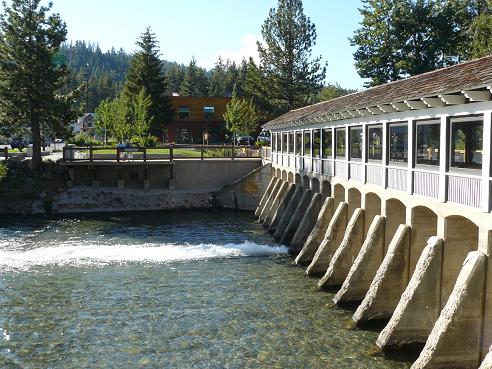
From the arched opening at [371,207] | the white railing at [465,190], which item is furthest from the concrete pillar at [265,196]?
the white railing at [465,190]

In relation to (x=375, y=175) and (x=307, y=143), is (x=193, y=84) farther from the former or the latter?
(x=375, y=175)

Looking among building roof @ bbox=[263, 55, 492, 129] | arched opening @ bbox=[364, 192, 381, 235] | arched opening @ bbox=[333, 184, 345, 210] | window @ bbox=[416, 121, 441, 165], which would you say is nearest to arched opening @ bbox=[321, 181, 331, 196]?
arched opening @ bbox=[333, 184, 345, 210]

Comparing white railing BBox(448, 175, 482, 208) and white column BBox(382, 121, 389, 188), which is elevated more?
white column BBox(382, 121, 389, 188)

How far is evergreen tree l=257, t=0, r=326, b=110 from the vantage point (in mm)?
63094

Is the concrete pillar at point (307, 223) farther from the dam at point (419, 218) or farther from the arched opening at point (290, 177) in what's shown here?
the arched opening at point (290, 177)

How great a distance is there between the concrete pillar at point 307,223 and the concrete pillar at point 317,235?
172 cm

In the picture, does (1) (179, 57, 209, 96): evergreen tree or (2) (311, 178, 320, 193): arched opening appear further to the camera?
(1) (179, 57, 209, 96): evergreen tree

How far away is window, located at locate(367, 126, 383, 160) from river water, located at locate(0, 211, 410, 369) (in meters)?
5.41

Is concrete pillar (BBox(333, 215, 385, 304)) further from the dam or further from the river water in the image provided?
the river water

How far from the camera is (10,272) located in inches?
856

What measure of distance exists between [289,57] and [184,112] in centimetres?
2034

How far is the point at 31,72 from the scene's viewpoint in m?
39.9

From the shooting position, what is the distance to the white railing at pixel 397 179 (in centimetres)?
1606

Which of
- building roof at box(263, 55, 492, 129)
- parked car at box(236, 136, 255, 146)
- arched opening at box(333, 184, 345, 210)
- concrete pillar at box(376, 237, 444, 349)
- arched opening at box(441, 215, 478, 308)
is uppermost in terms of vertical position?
parked car at box(236, 136, 255, 146)
